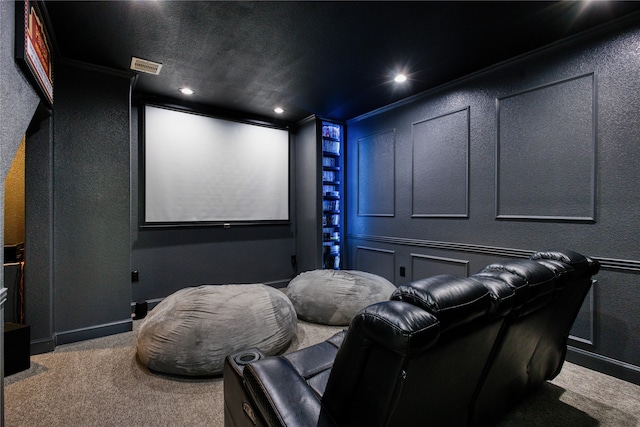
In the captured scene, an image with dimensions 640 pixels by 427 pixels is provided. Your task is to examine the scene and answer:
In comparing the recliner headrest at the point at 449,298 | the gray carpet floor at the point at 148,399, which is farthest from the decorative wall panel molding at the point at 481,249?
the recliner headrest at the point at 449,298

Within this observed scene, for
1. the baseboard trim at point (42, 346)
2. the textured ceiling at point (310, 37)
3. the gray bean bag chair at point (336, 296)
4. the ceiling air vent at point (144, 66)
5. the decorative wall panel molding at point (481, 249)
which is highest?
the textured ceiling at point (310, 37)

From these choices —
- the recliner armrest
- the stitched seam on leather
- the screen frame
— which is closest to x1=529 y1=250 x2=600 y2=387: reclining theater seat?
the recliner armrest

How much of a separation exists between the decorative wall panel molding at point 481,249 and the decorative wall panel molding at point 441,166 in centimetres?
32

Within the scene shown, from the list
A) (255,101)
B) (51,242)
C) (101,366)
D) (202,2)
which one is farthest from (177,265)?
(202,2)

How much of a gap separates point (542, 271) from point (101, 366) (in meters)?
Result: 2.88

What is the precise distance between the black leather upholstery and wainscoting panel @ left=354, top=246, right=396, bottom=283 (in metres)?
2.37

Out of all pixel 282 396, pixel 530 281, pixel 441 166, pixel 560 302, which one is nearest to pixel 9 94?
pixel 282 396

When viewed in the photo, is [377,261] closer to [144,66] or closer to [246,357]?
[246,357]

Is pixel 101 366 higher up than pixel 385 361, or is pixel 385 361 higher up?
pixel 385 361

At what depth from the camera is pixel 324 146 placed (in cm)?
457

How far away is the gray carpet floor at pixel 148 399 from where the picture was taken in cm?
165

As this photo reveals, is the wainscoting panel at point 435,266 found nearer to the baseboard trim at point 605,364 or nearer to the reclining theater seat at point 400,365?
the baseboard trim at point 605,364

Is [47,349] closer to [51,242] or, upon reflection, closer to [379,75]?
[51,242]

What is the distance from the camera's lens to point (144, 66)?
2.77 m
